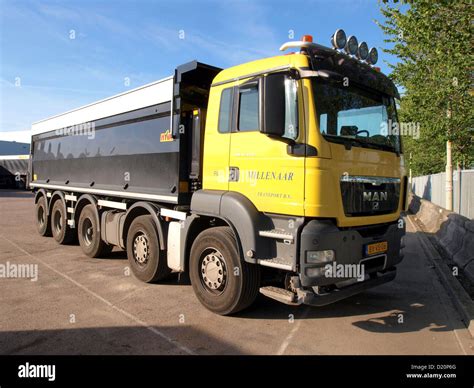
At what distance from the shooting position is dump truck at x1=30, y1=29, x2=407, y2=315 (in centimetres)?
405

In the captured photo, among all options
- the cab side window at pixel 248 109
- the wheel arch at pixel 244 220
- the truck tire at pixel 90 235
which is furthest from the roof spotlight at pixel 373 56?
the truck tire at pixel 90 235

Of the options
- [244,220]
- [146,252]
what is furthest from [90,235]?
[244,220]

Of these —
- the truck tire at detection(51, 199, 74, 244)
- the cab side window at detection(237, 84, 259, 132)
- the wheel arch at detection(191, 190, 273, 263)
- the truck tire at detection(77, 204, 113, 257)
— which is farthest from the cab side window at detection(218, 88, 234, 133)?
the truck tire at detection(51, 199, 74, 244)

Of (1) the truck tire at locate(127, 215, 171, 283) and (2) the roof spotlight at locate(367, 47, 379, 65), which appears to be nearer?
(2) the roof spotlight at locate(367, 47, 379, 65)

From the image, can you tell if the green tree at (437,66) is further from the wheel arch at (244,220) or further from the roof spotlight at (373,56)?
the wheel arch at (244,220)

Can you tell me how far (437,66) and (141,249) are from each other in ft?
25.9

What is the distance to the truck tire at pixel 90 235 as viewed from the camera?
772 centimetres

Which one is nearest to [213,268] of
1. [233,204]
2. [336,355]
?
[233,204]

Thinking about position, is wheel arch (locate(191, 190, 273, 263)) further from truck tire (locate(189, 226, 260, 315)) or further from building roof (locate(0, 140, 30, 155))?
building roof (locate(0, 140, 30, 155))

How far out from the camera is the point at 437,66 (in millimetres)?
9039

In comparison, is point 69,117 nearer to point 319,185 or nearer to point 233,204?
point 233,204

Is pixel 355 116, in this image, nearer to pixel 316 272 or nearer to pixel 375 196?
pixel 375 196

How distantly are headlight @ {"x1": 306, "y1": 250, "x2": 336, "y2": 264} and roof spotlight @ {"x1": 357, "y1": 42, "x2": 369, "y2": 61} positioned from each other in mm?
2600

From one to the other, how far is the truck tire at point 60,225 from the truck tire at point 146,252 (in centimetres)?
350
